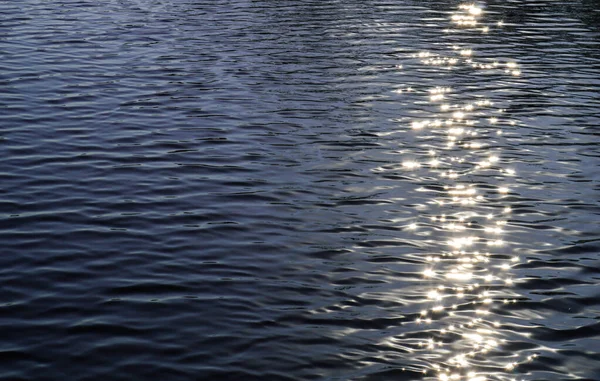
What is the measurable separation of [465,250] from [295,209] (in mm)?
4362

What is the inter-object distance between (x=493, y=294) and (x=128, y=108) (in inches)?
623

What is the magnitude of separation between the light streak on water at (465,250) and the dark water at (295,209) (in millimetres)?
61

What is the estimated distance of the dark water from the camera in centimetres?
1508

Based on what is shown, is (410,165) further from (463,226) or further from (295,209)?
(295,209)

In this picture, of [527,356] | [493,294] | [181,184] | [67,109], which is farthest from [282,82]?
[527,356]

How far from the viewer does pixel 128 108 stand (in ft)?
94.6

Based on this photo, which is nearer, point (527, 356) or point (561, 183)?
point (527, 356)

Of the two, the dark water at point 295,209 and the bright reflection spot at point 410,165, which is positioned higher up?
the dark water at point 295,209

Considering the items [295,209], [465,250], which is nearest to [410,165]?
[295,209]

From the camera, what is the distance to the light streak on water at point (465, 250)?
49.1 ft

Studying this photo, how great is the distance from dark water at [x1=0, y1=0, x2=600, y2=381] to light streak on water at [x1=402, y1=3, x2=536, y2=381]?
0.06 meters

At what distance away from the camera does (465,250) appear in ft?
62.7

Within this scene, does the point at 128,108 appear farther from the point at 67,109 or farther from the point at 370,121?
the point at 370,121

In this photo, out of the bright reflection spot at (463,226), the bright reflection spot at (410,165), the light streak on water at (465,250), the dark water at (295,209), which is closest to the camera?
the light streak on water at (465,250)
